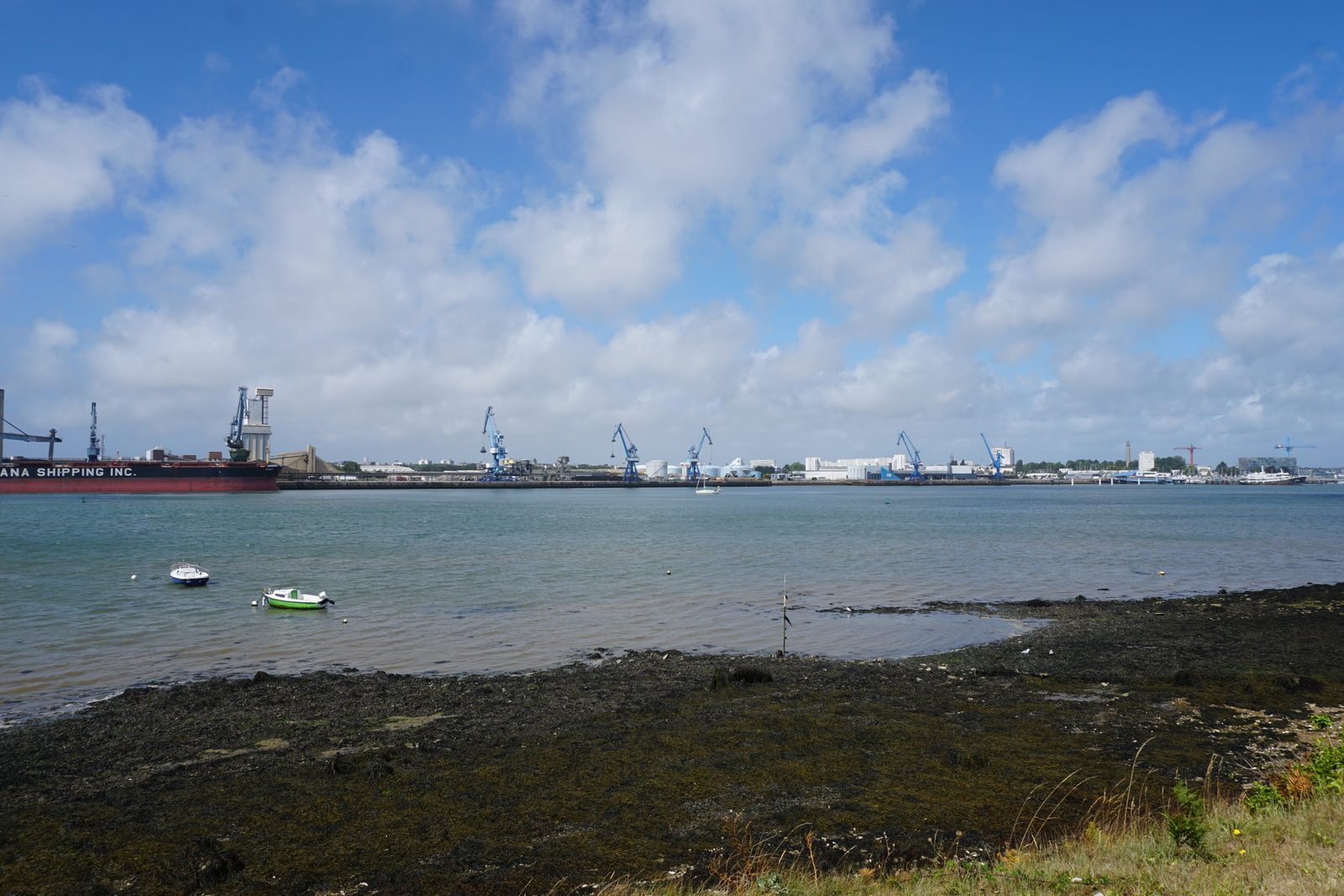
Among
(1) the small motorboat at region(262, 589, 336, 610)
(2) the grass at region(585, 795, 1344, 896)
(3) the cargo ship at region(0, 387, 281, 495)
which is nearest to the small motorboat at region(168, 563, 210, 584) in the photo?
(1) the small motorboat at region(262, 589, 336, 610)

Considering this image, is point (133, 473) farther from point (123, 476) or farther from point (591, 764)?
point (591, 764)

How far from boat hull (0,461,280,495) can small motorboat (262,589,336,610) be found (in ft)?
416

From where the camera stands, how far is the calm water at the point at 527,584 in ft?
69.1

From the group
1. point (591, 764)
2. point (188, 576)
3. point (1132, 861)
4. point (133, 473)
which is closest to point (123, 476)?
point (133, 473)

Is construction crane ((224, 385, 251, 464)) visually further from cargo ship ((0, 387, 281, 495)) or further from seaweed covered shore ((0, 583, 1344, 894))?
seaweed covered shore ((0, 583, 1344, 894))

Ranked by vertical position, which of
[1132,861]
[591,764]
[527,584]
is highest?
[1132,861]

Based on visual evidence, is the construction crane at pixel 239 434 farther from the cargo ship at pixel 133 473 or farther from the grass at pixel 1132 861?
the grass at pixel 1132 861

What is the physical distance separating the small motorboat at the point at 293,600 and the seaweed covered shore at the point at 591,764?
10.5m

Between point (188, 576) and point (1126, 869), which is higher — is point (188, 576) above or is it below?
below

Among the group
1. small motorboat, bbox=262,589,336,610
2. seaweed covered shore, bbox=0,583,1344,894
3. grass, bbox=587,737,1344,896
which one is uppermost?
grass, bbox=587,737,1344,896

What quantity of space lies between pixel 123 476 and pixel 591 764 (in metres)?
150

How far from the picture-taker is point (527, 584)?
3497 centimetres

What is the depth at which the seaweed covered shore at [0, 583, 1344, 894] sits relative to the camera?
8.45m

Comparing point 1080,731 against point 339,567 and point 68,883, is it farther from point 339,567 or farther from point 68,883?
point 339,567
